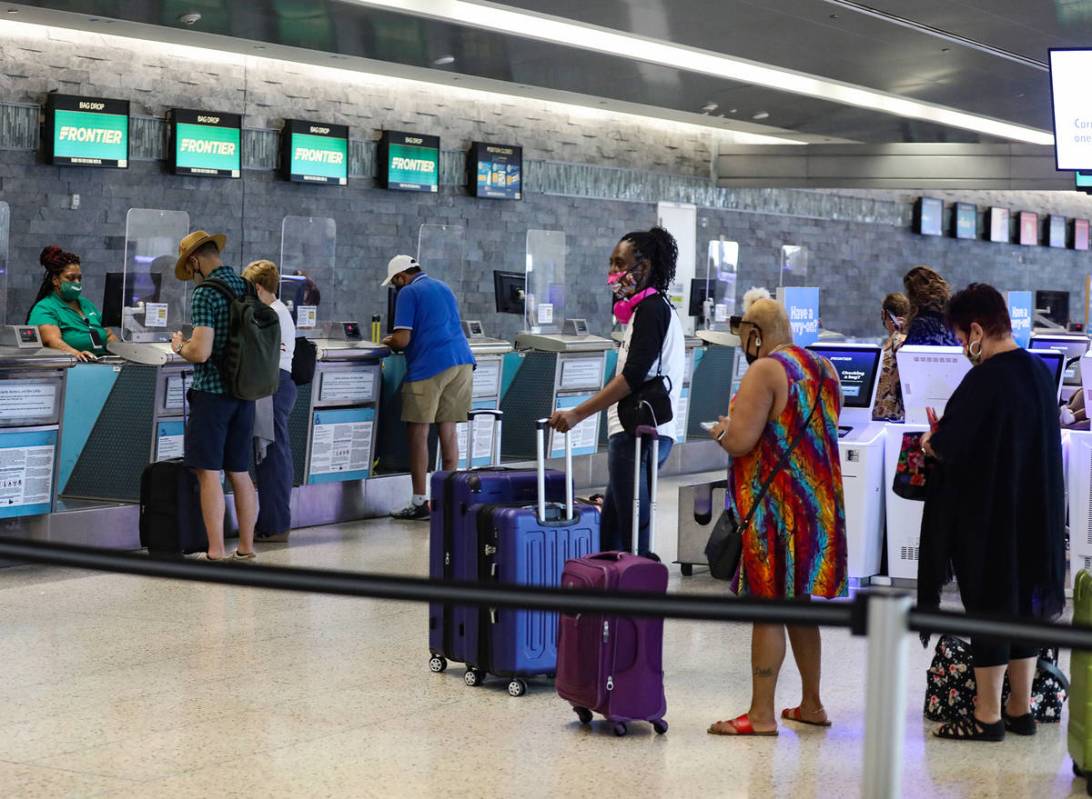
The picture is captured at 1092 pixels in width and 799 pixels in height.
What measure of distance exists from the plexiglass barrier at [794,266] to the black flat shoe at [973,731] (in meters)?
14.6

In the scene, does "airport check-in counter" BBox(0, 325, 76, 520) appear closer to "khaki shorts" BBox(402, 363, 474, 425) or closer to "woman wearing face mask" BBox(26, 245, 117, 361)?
"woman wearing face mask" BBox(26, 245, 117, 361)

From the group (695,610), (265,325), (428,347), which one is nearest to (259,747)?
(695,610)

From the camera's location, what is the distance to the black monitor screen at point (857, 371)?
6.84 meters

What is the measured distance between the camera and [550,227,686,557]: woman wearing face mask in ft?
16.7

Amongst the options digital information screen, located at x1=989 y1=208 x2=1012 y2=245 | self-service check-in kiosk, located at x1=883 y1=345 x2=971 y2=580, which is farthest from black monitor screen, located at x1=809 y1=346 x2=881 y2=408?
digital information screen, located at x1=989 y1=208 x2=1012 y2=245

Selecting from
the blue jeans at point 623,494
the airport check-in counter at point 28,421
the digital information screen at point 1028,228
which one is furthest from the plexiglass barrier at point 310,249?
the digital information screen at point 1028,228

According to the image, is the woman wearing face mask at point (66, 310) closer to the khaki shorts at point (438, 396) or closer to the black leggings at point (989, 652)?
the khaki shorts at point (438, 396)

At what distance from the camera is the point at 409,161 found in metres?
13.2

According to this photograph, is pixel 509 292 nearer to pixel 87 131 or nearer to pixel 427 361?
pixel 427 361

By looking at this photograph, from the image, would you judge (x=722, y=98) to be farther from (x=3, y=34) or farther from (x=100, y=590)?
(x=100, y=590)

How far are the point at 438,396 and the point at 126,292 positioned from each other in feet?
6.07

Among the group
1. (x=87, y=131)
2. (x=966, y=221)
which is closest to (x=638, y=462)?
(x=87, y=131)

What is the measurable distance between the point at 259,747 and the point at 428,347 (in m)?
4.52

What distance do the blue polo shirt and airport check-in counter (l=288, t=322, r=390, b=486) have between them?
0.28 m
